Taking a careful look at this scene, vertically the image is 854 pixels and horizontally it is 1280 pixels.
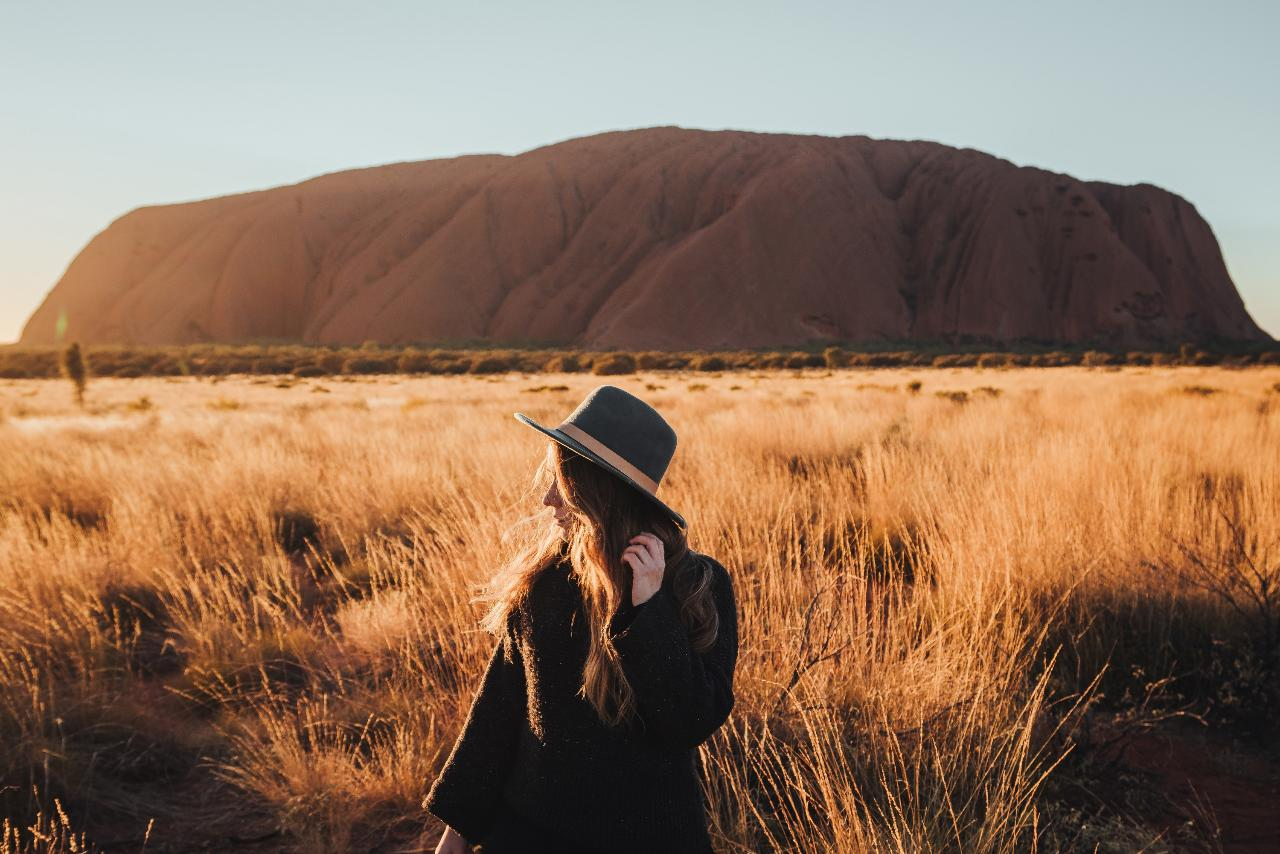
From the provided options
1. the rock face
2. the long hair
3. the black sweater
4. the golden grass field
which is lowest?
the golden grass field

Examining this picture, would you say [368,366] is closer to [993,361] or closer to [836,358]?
[836,358]

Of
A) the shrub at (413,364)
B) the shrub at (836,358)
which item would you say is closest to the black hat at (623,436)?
the shrub at (413,364)

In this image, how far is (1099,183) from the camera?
255 feet

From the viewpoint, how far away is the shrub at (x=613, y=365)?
138 ft

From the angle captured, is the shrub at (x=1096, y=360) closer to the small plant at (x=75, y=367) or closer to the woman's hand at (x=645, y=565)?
the small plant at (x=75, y=367)

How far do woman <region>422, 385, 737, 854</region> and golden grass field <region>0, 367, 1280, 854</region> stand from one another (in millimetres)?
323

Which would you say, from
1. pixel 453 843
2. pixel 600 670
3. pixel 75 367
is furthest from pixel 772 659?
pixel 75 367

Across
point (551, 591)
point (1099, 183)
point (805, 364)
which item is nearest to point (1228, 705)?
point (551, 591)

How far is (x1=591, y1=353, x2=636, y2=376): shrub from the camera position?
42000 mm

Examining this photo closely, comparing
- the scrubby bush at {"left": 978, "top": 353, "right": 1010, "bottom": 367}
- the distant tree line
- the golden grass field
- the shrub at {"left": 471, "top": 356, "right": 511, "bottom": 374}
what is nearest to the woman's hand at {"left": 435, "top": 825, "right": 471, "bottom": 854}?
the golden grass field

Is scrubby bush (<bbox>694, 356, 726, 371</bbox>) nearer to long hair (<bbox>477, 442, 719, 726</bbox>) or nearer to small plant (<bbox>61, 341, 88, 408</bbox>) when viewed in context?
small plant (<bbox>61, 341, 88, 408</bbox>)

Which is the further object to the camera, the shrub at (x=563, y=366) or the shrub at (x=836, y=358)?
the shrub at (x=563, y=366)

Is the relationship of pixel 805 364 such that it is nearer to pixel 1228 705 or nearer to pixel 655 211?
pixel 655 211

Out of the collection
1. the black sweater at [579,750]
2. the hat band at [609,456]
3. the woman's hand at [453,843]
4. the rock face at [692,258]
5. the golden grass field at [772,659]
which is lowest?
the golden grass field at [772,659]
